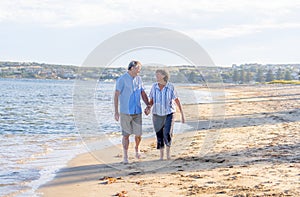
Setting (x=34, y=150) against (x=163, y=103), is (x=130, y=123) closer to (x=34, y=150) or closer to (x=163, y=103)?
(x=163, y=103)

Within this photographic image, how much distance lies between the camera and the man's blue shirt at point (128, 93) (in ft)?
28.6

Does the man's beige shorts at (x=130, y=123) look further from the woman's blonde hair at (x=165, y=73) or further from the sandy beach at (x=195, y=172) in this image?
the woman's blonde hair at (x=165, y=73)

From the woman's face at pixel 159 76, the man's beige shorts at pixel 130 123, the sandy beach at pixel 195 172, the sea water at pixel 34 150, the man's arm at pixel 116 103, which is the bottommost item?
the sea water at pixel 34 150

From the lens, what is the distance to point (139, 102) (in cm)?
881

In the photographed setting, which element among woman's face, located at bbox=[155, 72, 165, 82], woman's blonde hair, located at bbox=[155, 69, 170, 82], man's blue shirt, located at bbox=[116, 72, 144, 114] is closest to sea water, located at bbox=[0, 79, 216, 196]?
man's blue shirt, located at bbox=[116, 72, 144, 114]

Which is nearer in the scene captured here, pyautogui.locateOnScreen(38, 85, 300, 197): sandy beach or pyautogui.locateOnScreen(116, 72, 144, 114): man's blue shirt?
pyautogui.locateOnScreen(38, 85, 300, 197): sandy beach

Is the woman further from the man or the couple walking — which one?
the man

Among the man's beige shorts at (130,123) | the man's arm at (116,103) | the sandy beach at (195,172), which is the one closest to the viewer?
the sandy beach at (195,172)

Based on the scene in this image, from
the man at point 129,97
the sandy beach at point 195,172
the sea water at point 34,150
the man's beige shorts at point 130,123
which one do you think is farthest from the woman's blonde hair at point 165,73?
the sea water at point 34,150

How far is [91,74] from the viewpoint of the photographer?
1015cm

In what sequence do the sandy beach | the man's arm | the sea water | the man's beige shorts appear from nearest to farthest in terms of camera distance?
the sandy beach → the sea water → the man's arm → the man's beige shorts

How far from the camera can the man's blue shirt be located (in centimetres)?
873

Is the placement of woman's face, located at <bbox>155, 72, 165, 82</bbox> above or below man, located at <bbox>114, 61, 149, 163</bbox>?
above

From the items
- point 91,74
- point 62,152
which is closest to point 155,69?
point 91,74
